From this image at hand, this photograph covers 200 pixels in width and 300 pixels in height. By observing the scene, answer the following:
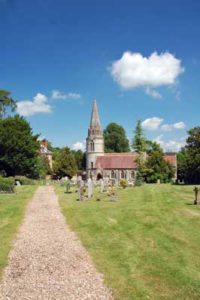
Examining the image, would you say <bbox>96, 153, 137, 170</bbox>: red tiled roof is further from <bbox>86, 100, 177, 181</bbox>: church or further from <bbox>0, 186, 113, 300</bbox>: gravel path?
<bbox>0, 186, 113, 300</bbox>: gravel path

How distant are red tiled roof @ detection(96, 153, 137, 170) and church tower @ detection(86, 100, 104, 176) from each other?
170 centimetres

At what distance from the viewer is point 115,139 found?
124 m

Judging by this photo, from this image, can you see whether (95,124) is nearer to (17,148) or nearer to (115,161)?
(115,161)

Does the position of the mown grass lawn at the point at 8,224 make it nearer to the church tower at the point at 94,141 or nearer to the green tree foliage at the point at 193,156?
the green tree foliage at the point at 193,156

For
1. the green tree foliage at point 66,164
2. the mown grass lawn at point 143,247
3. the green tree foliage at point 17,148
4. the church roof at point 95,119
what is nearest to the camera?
the mown grass lawn at point 143,247

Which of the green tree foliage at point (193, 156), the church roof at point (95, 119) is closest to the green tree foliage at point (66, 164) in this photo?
the church roof at point (95, 119)

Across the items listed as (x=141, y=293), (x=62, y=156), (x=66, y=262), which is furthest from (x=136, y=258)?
(x=62, y=156)

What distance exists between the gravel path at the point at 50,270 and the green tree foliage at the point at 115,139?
107 metres

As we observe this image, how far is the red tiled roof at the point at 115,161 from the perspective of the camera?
89438 millimetres

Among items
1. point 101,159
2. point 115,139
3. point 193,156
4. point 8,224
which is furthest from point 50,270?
point 115,139

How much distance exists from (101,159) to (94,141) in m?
4.91

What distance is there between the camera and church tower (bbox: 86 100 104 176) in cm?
9181

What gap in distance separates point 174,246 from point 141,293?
5211mm

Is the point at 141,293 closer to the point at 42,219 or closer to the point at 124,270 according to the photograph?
the point at 124,270
